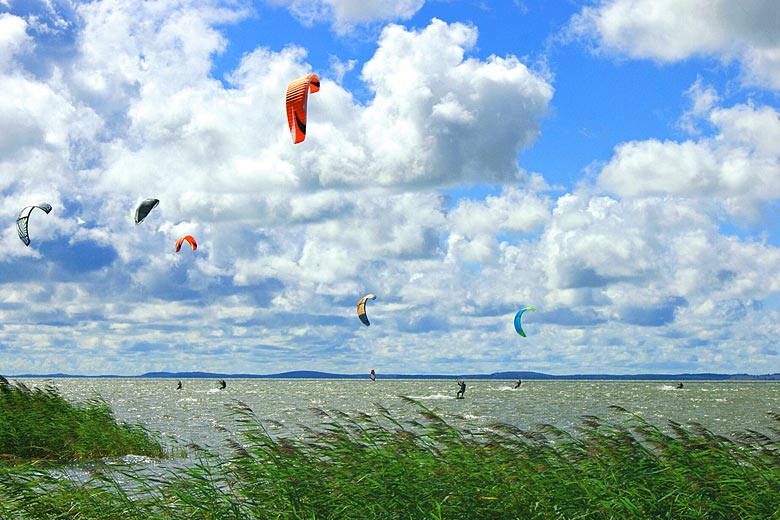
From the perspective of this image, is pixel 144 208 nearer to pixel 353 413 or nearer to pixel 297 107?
pixel 297 107

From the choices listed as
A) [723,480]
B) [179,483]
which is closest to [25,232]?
[179,483]

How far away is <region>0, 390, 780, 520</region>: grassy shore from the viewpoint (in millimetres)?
8789

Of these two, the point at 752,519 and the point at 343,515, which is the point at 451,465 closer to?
the point at 343,515

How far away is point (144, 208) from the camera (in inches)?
1248

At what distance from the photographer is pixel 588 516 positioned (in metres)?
8.74

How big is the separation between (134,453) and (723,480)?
1705 centimetres

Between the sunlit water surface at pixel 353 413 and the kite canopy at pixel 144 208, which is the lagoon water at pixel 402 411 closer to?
the sunlit water surface at pixel 353 413

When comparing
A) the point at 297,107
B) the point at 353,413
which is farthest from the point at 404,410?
the point at 353,413

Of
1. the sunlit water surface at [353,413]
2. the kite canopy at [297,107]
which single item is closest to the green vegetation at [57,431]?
the sunlit water surface at [353,413]

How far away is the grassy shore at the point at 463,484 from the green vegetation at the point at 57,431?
9.10 meters

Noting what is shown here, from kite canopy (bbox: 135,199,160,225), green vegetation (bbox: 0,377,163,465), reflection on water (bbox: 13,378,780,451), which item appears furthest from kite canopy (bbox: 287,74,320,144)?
kite canopy (bbox: 135,199,160,225)

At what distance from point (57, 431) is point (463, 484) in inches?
549

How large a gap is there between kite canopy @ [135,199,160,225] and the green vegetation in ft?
28.8

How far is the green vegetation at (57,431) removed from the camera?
62.5ft
